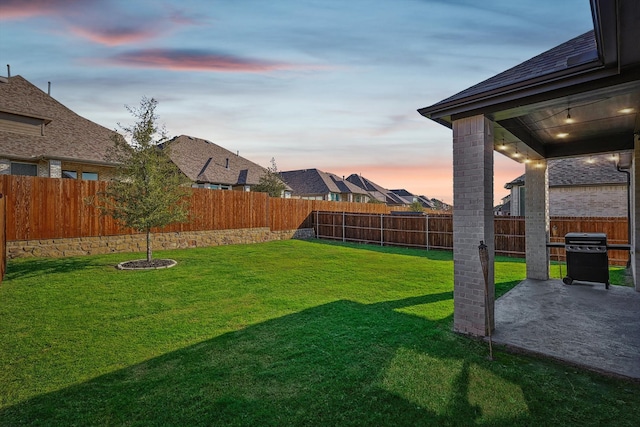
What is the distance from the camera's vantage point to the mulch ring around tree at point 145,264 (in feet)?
28.7

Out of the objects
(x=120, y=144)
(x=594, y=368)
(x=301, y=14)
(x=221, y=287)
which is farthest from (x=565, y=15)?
(x=120, y=144)

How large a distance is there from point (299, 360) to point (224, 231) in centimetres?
1277

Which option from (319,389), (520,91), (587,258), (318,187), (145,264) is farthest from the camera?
(318,187)

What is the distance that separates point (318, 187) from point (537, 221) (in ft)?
104

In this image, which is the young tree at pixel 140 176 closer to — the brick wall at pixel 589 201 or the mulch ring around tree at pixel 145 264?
the mulch ring around tree at pixel 145 264

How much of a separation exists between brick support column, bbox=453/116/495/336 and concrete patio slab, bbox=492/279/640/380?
17.7 inches

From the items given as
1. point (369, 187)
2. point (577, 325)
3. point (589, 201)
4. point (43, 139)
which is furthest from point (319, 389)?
point (369, 187)

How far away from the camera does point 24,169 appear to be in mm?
14188

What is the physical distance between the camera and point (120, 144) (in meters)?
9.03

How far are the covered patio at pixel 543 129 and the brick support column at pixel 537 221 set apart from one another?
147cm

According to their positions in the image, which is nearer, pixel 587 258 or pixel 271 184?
pixel 587 258

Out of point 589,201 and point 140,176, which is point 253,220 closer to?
point 140,176

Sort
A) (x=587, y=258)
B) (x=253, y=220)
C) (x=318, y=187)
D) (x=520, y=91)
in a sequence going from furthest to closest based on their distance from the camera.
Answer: (x=318, y=187), (x=253, y=220), (x=587, y=258), (x=520, y=91)

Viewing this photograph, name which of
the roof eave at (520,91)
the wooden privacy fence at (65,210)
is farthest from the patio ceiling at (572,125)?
the wooden privacy fence at (65,210)
